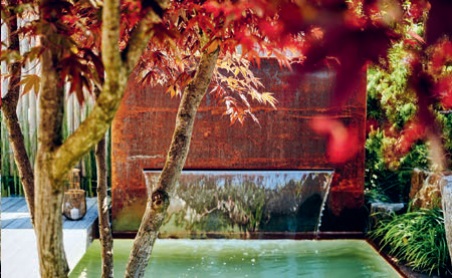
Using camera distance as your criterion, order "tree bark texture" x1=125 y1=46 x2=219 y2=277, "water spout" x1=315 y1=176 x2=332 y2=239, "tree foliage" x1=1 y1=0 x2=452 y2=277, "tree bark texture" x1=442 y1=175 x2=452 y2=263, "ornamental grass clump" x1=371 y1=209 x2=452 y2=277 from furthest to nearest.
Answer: "water spout" x1=315 y1=176 x2=332 y2=239 < "ornamental grass clump" x1=371 y1=209 x2=452 y2=277 < "tree bark texture" x1=442 y1=175 x2=452 y2=263 < "tree bark texture" x1=125 y1=46 x2=219 y2=277 < "tree foliage" x1=1 y1=0 x2=452 y2=277

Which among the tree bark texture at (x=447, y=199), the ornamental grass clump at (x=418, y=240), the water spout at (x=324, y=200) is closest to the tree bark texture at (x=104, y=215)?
the tree bark texture at (x=447, y=199)

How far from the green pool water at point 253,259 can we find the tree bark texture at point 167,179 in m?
2.15

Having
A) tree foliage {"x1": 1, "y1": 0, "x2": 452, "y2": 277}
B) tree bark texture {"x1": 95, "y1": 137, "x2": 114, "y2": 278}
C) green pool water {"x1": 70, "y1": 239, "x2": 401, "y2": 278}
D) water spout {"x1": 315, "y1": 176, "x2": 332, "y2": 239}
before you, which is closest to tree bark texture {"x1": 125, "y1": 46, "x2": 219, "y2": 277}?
tree foliage {"x1": 1, "y1": 0, "x2": 452, "y2": 277}

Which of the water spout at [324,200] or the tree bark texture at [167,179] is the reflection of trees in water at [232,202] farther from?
the tree bark texture at [167,179]

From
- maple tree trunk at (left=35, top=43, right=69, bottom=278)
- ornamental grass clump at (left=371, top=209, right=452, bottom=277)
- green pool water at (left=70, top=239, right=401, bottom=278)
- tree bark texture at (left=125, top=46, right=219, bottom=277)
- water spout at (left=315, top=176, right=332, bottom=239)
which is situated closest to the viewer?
maple tree trunk at (left=35, top=43, right=69, bottom=278)

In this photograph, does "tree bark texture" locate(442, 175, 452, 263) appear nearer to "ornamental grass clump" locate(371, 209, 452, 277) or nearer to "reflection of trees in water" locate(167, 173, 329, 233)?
"ornamental grass clump" locate(371, 209, 452, 277)

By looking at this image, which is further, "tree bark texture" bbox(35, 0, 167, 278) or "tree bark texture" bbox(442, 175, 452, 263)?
"tree bark texture" bbox(442, 175, 452, 263)

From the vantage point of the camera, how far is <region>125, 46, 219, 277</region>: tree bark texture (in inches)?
88.5

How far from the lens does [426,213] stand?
4.80 metres

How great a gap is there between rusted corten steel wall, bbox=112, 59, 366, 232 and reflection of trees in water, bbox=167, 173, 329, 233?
141mm

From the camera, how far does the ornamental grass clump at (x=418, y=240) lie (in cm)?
423

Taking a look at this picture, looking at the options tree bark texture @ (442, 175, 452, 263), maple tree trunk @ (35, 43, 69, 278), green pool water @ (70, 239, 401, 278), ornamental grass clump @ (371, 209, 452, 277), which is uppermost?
maple tree trunk @ (35, 43, 69, 278)

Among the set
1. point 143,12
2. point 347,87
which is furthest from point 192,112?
point 347,87

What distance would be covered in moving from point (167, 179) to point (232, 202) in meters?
3.25
